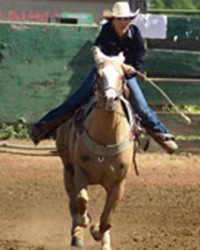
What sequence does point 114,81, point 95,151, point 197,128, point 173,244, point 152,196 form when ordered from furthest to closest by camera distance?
point 197,128, point 152,196, point 173,244, point 95,151, point 114,81

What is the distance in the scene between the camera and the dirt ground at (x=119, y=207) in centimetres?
922

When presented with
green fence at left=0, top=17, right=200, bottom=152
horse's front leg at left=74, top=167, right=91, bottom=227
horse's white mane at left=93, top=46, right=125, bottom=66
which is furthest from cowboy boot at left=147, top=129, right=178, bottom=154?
green fence at left=0, top=17, right=200, bottom=152

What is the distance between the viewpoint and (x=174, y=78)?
1445cm

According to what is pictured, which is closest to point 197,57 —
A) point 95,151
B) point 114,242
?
point 114,242

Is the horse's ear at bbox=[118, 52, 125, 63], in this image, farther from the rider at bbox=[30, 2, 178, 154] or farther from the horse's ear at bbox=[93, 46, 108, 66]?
the rider at bbox=[30, 2, 178, 154]

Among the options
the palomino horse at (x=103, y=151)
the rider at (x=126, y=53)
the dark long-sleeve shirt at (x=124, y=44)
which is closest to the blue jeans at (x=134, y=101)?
the rider at (x=126, y=53)

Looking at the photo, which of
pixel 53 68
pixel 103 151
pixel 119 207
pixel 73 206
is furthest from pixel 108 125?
pixel 53 68

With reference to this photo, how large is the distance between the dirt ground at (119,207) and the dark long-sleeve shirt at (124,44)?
169cm

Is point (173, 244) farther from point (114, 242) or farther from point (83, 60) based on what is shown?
point (83, 60)

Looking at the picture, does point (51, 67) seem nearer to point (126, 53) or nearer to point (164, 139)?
point (164, 139)

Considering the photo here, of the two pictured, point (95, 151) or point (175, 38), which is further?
point (175, 38)

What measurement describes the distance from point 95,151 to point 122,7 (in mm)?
1296

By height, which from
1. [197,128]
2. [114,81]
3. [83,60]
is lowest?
[197,128]

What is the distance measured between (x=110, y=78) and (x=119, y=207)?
10.8ft
